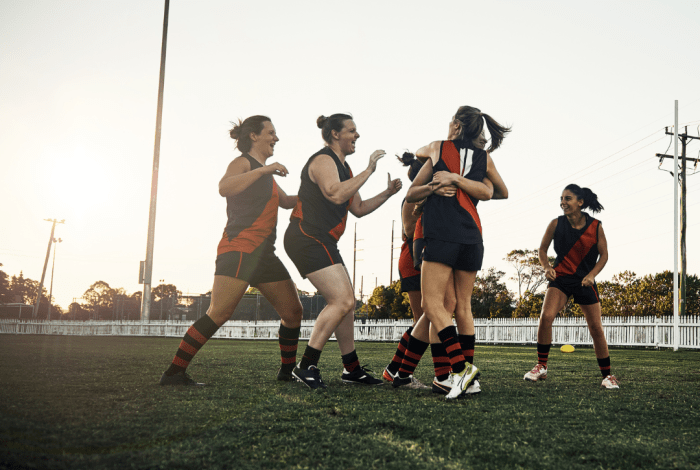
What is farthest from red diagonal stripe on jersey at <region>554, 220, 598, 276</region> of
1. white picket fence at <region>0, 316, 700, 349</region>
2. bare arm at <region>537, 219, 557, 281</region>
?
white picket fence at <region>0, 316, 700, 349</region>

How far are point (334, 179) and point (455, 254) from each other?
108 centimetres

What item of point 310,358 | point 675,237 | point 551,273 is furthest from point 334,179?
point 675,237

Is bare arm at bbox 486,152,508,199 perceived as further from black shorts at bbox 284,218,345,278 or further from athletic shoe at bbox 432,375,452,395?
athletic shoe at bbox 432,375,452,395

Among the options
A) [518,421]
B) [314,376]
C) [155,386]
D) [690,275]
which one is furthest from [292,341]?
[690,275]

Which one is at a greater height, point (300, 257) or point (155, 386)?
point (300, 257)

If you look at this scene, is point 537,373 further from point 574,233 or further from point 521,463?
point 521,463

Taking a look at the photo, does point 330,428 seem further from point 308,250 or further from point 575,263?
point 575,263

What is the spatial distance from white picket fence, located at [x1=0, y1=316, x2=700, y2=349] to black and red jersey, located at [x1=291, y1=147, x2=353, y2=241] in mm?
18167

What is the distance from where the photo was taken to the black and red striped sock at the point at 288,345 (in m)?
4.26

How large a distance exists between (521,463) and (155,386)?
2679 mm

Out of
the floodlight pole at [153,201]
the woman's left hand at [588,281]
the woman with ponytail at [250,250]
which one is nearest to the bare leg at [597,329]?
the woman's left hand at [588,281]

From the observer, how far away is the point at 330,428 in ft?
7.24

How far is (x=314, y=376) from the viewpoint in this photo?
3.77 metres

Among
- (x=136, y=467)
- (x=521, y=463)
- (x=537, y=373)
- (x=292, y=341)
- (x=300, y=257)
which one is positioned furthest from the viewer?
(x=537, y=373)
